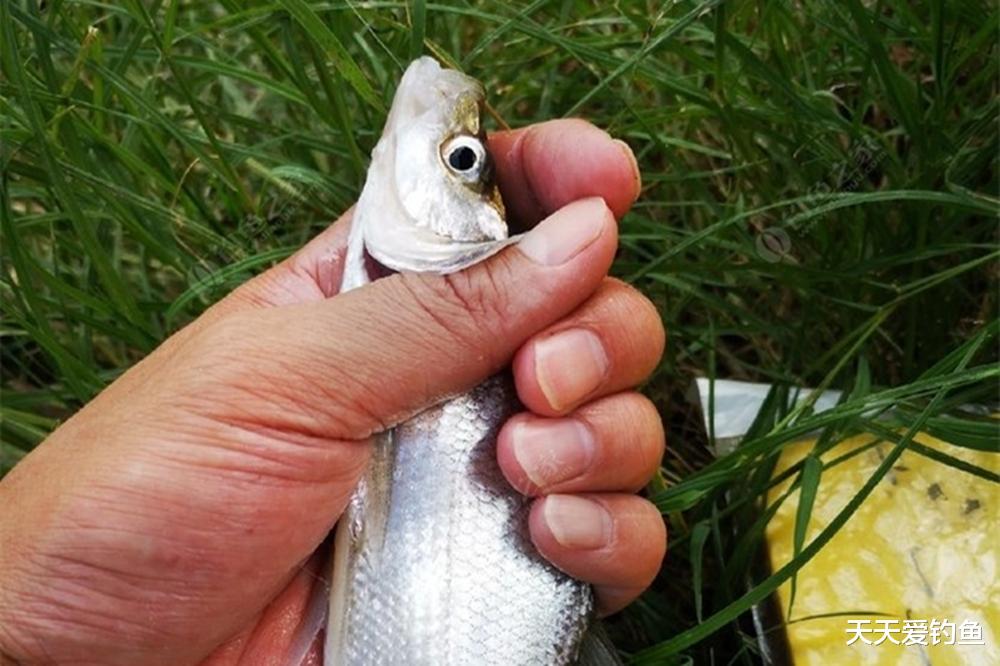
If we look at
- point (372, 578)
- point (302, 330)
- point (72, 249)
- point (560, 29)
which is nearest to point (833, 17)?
point (560, 29)

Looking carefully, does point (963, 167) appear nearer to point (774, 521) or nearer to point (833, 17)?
point (833, 17)

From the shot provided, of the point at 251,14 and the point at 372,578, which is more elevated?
the point at 251,14
